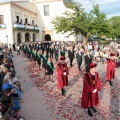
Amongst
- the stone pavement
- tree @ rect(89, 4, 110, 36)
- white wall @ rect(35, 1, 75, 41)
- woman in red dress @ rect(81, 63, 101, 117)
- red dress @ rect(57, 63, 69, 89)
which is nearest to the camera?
woman in red dress @ rect(81, 63, 101, 117)

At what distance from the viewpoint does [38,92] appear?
977 cm

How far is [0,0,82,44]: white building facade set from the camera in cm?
3712

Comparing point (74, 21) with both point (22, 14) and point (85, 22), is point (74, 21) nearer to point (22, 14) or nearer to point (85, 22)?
point (85, 22)

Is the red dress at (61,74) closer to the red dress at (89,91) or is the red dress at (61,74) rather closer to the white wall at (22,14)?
the red dress at (89,91)

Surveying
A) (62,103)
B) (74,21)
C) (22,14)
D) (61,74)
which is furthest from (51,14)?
(62,103)

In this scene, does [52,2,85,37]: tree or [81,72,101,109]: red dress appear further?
[52,2,85,37]: tree

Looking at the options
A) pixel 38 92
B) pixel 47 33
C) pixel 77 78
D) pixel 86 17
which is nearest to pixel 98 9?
pixel 86 17

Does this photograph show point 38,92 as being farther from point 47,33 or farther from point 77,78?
point 47,33

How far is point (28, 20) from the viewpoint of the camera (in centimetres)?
4434

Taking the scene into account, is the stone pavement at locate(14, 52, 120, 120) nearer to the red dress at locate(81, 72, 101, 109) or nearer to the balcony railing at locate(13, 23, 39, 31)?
the red dress at locate(81, 72, 101, 109)

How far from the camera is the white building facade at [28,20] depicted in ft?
122

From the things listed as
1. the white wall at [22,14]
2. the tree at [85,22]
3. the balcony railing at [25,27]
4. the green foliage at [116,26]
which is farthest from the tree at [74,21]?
the green foliage at [116,26]

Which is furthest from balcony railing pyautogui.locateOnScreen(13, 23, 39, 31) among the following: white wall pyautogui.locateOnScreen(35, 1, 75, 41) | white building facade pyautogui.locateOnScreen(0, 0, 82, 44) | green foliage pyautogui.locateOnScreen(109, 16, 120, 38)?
green foliage pyautogui.locateOnScreen(109, 16, 120, 38)

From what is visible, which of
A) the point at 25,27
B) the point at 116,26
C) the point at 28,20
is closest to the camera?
the point at 25,27
